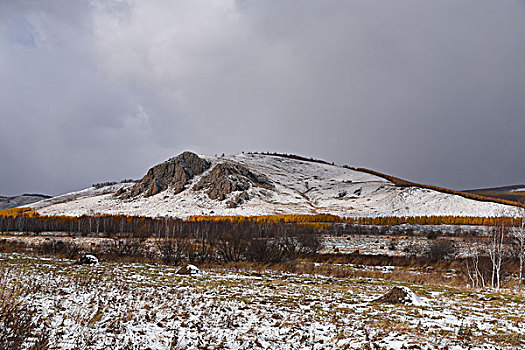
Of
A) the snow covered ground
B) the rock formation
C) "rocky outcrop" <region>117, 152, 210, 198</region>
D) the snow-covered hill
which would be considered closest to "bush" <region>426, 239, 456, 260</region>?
the snow covered ground

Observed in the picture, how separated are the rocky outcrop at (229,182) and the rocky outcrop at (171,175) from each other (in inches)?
453

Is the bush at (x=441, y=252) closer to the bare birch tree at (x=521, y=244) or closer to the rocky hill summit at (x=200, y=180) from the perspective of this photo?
the bare birch tree at (x=521, y=244)

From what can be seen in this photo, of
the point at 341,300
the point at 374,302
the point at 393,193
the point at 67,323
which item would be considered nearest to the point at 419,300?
the point at 374,302

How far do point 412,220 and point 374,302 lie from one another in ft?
370

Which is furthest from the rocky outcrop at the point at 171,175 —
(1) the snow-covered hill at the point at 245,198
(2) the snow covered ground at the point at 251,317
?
(2) the snow covered ground at the point at 251,317

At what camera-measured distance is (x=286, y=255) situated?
1470 inches

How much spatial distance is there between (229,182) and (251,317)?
15512cm

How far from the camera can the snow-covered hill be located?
456 ft

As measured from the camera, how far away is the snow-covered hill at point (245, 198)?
139 m

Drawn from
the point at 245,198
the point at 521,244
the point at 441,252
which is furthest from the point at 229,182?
the point at 521,244

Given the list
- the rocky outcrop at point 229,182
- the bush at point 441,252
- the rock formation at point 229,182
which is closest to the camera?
the bush at point 441,252

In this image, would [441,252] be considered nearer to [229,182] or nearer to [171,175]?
[229,182]

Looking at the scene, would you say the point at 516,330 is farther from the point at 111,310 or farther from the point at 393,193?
the point at 393,193

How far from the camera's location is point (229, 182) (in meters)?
167
